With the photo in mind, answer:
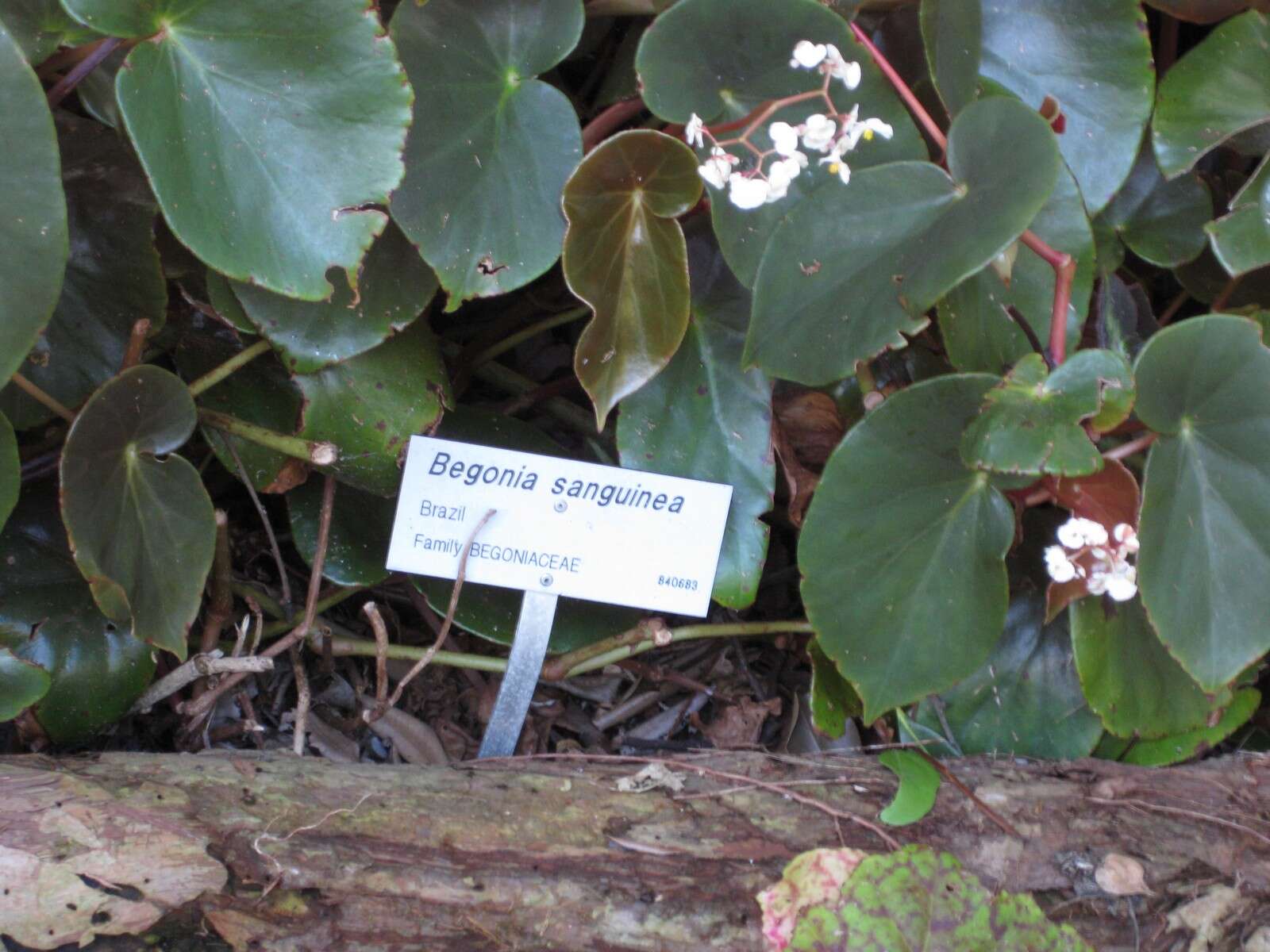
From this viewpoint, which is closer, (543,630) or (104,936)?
(104,936)

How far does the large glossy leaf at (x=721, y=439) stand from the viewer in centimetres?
81

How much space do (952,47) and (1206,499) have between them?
1.22 feet

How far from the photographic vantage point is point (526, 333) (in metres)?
0.95

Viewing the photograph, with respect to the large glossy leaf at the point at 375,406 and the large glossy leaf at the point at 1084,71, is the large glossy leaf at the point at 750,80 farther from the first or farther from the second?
the large glossy leaf at the point at 375,406

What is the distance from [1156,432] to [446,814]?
1.87ft

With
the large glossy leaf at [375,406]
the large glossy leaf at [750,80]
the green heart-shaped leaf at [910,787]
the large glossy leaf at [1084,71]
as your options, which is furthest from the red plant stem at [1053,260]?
the large glossy leaf at [375,406]

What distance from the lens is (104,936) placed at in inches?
23.7

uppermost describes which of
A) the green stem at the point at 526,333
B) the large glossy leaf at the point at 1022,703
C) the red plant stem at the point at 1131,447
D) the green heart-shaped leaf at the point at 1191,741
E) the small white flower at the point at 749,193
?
the small white flower at the point at 749,193

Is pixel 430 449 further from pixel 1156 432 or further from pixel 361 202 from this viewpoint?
pixel 1156 432

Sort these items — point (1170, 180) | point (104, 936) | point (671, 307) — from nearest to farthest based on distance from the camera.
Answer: point (104, 936) < point (671, 307) < point (1170, 180)

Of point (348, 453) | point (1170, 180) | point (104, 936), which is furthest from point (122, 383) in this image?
point (1170, 180)

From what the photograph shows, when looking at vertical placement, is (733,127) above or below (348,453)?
above

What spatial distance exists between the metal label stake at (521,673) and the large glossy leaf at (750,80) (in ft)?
1.05

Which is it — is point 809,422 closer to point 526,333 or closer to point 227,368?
point 526,333
